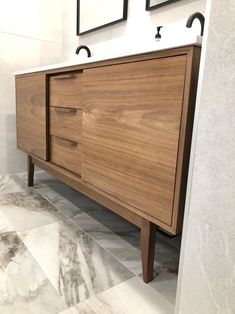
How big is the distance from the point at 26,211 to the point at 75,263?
591mm

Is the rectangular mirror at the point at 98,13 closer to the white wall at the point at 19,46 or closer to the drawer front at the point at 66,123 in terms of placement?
the white wall at the point at 19,46

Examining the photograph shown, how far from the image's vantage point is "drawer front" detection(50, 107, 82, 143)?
3.88ft

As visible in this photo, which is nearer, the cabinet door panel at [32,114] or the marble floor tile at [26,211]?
the marble floor tile at [26,211]

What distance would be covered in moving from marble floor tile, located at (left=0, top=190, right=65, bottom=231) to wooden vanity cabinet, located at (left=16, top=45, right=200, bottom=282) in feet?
0.89

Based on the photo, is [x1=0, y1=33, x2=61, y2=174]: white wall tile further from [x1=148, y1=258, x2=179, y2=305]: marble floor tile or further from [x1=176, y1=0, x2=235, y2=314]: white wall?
[x1=176, y1=0, x2=235, y2=314]: white wall

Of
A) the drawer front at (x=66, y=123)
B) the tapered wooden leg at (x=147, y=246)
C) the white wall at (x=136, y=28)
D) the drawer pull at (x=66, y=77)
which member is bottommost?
the tapered wooden leg at (x=147, y=246)

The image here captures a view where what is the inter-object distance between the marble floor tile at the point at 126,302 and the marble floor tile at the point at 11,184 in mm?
1162

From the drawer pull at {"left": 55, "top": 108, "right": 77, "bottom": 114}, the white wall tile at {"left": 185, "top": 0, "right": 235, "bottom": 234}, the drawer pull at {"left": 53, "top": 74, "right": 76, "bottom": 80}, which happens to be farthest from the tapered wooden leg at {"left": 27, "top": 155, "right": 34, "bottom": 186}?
the white wall tile at {"left": 185, "top": 0, "right": 235, "bottom": 234}

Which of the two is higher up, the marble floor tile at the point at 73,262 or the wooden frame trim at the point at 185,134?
the wooden frame trim at the point at 185,134

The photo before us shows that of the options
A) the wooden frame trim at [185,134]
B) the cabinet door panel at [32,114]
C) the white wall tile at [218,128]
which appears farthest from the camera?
the cabinet door panel at [32,114]

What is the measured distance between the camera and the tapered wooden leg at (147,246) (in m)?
0.88

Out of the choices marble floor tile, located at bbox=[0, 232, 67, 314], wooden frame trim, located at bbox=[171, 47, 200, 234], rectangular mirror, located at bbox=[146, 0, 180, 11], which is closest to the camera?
wooden frame trim, located at bbox=[171, 47, 200, 234]

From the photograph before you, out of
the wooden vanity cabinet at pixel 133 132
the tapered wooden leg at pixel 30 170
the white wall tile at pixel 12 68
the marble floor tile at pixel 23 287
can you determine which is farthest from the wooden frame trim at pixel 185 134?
the white wall tile at pixel 12 68

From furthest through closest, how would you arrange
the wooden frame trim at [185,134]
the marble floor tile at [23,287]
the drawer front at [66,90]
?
the drawer front at [66,90]
the marble floor tile at [23,287]
the wooden frame trim at [185,134]
